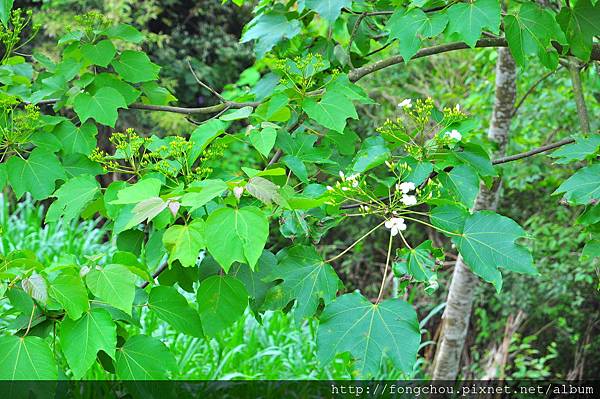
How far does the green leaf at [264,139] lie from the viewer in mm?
1511

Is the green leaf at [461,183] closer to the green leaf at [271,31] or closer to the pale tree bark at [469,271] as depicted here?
the green leaf at [271,31]

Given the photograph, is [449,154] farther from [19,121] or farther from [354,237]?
[354,237]

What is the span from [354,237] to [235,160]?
53.3 inches

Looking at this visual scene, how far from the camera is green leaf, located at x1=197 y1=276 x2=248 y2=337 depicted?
4.71 feet

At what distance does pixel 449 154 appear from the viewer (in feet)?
5.27

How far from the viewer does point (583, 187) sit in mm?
1568

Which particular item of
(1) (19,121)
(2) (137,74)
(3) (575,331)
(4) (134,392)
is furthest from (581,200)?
(3) (575,331)

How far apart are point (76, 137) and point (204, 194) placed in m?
0.82

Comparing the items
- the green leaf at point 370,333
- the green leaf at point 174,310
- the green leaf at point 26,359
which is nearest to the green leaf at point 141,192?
the green leaf at point 174,310

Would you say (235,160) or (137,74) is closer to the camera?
(137,74)

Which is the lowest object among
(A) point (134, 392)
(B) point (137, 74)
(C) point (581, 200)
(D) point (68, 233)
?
(D) point (68, 233)

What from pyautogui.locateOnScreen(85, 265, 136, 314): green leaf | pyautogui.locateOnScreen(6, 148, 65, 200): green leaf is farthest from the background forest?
pyautogui.locateOnScreen(85, 265, 136, 314): green leaf

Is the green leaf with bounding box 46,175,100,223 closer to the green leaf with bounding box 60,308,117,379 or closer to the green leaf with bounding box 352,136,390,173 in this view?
the green leaf with bounding box 60,308,117,379

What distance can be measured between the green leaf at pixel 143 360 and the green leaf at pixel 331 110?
60cm
